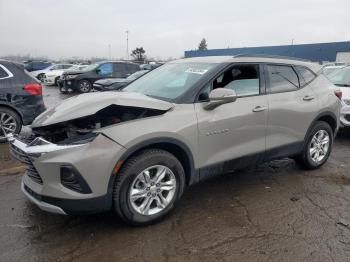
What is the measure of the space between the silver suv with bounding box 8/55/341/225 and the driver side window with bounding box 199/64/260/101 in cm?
1

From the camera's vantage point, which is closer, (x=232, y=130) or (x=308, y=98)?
(x=232, y=130)

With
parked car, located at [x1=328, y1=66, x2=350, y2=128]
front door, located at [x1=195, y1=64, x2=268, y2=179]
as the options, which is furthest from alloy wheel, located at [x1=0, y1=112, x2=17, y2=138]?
parked car, located at [x1=328, y1=66, x2=350, y2=128]

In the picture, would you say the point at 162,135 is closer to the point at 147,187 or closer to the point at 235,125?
the point at 147,187

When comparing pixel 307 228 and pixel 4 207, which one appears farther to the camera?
pixel 4 207

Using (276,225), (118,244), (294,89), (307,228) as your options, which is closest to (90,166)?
(118,244)

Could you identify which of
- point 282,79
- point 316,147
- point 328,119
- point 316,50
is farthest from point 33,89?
point 316,50

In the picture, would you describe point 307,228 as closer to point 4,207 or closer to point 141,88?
point 141,88

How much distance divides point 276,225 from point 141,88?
2.32m

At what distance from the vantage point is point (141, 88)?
4457 mm

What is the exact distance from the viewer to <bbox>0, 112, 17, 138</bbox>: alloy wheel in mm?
6590

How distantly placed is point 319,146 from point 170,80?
266cm

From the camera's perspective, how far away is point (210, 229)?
348 cm

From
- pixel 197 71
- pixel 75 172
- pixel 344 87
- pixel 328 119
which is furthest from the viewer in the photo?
pixel 344 87

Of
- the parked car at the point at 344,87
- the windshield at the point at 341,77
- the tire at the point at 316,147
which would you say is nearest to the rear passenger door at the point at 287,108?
the tire at the point at 316,147
